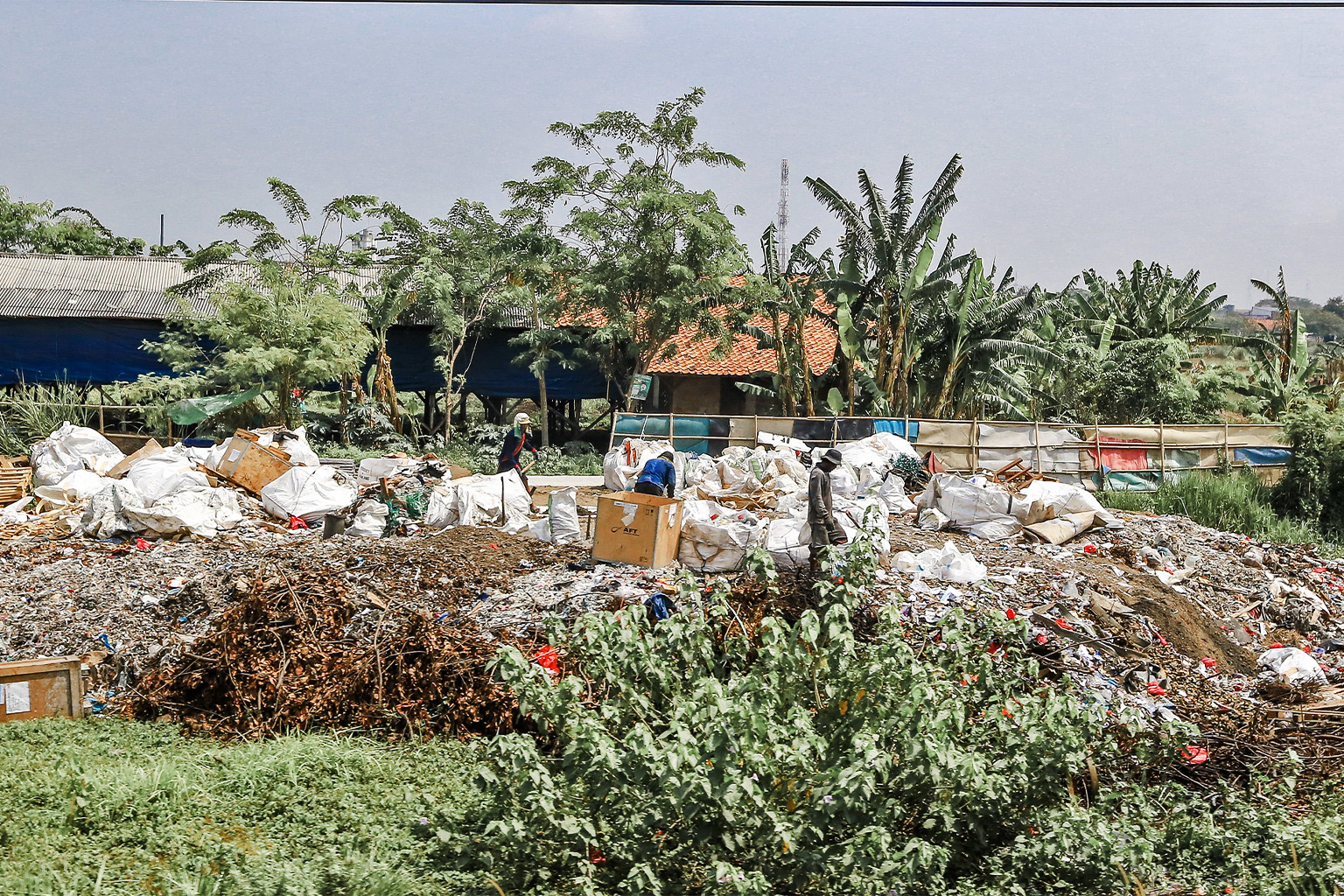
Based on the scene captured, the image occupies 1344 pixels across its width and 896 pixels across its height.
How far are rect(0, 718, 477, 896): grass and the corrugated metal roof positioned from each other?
17099 mm

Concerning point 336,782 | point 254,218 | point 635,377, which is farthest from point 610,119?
point 336,782

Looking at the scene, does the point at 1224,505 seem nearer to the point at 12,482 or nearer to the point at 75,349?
the point at 12,482


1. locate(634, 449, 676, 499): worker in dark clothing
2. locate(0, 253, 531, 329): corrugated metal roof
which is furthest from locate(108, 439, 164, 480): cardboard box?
locate(0, 253, 531, 329): corrugated metal roof

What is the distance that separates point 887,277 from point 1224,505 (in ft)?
22.5

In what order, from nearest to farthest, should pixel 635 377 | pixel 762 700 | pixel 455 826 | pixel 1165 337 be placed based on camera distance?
pixel 762 700 → pixel 455 826 → pixel 635 377 → pixel 1165 337

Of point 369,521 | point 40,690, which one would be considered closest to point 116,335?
point 369,521

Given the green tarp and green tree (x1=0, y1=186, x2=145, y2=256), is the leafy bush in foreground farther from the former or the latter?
green tree (x1=0, y1=186, x2=145, y2=256)

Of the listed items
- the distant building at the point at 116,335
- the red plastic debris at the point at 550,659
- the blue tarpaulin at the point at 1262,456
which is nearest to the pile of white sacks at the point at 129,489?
the red plastic debris at the point at 550,659

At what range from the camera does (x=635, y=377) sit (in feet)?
61.2

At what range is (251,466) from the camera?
11688 mm

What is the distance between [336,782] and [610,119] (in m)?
16.4

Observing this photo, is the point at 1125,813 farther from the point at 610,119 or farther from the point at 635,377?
the point at 610,119

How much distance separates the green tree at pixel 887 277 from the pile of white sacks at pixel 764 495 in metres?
4.09

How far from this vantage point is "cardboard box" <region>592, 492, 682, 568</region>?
26.7ft
